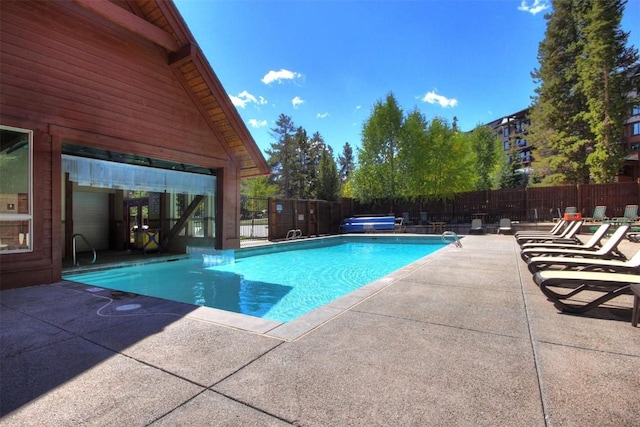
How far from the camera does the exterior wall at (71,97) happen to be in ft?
15.4

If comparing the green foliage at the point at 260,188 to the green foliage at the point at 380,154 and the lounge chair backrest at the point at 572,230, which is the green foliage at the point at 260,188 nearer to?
the green foliage at the point at 380,154

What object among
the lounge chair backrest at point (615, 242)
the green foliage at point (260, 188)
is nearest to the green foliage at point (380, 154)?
the lounge chair backrest at point (615, 242)

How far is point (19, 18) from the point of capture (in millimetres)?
4793

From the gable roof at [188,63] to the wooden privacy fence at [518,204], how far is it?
12.7 m

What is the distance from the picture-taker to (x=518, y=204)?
16.9 meters

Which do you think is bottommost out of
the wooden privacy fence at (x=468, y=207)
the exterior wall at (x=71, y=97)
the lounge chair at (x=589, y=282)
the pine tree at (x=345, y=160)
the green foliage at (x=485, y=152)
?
the lounge chair at (x=589, y=282)

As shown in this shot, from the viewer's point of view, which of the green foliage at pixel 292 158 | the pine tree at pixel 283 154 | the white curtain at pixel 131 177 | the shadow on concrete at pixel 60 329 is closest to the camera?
the shadow on concrete at pixel 60 329

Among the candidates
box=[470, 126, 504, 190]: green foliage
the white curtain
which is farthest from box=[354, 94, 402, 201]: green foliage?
box=[470, 126, 504, 190]: green foliage

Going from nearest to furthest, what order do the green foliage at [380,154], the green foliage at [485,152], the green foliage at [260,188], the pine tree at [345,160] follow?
the green foliage at [380,154] → the green foliage at [485,152] → the green foliage at [260,188] → the pine tree at [345,160]

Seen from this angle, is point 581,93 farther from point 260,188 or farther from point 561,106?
point 260,188

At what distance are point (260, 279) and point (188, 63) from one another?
5.16 meters

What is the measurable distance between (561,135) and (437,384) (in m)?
24.8

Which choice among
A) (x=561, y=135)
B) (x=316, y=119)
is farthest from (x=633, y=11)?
(x=316, y=119)

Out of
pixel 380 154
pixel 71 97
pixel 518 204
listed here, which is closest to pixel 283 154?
pixel 380 154
